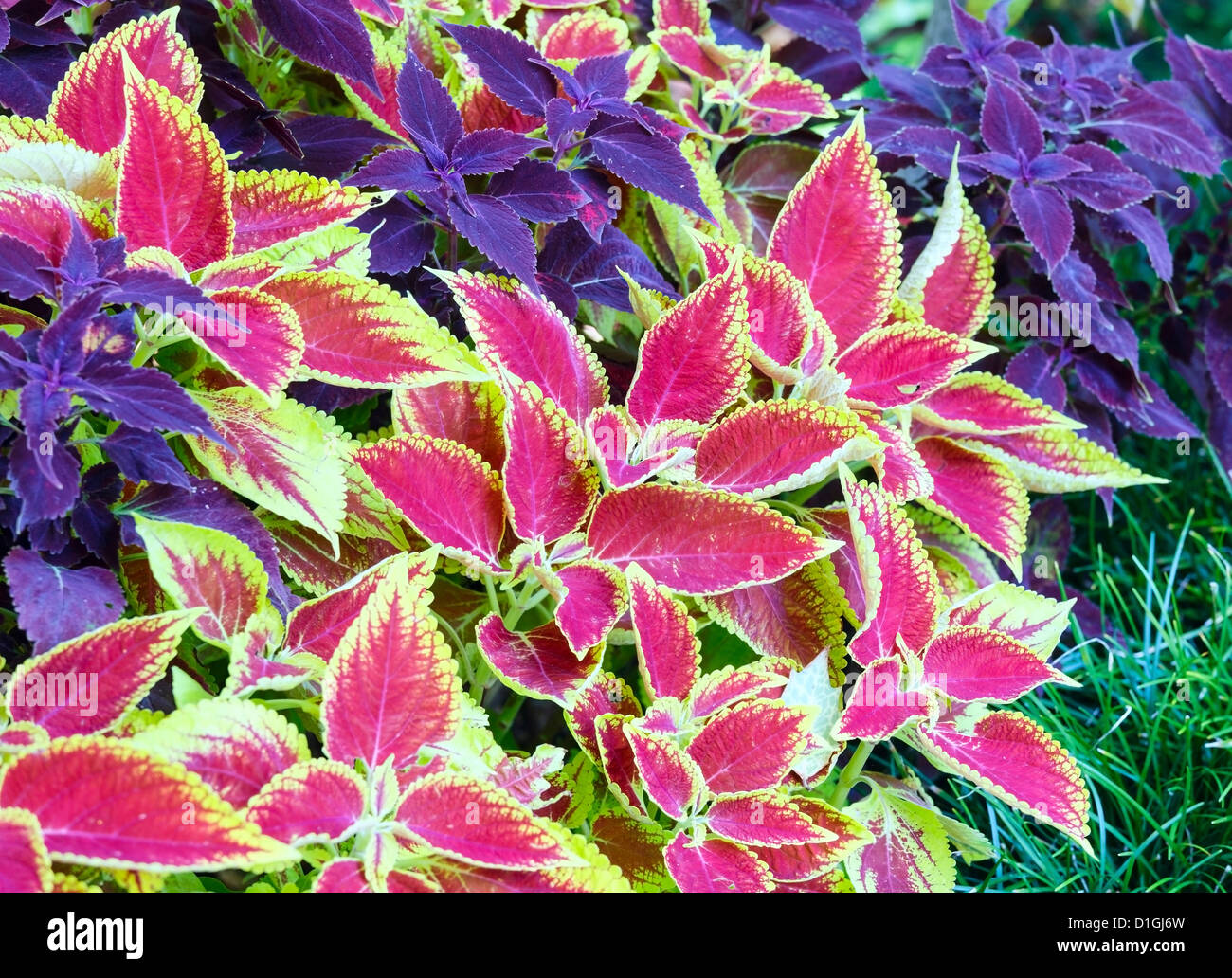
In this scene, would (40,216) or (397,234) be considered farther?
(397,234)

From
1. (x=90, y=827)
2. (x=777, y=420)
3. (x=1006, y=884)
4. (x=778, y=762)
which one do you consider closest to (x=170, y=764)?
(x=90, y=827)

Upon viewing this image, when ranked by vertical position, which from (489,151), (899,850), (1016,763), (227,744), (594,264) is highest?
(489,151)

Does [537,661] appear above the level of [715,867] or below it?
above

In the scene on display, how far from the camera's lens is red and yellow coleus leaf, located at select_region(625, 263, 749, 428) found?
0.97m

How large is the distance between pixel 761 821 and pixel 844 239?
0.54m

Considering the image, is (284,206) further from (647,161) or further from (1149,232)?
(1149,232)

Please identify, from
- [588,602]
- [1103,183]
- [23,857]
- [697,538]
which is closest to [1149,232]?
[1103,183]

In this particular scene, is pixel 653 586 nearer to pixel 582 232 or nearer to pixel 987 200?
pixel 582 232

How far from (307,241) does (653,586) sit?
0.38 m

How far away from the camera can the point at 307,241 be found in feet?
3.04

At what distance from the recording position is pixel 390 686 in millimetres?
757

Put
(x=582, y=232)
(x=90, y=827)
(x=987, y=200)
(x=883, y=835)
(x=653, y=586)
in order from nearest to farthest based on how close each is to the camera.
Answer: (x=90, y=827) < (x=653, y=586) < (x=883, y=835) < (x=582, y=232) < (x=987, y=200)

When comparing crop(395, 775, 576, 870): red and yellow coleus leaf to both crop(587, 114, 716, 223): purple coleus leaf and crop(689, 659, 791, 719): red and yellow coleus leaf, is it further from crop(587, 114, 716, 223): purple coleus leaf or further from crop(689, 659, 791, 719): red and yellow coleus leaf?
crop(587, 114, 716, 223): purple coleus leaf

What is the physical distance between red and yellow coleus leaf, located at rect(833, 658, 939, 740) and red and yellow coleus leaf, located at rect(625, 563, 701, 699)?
12 cm
